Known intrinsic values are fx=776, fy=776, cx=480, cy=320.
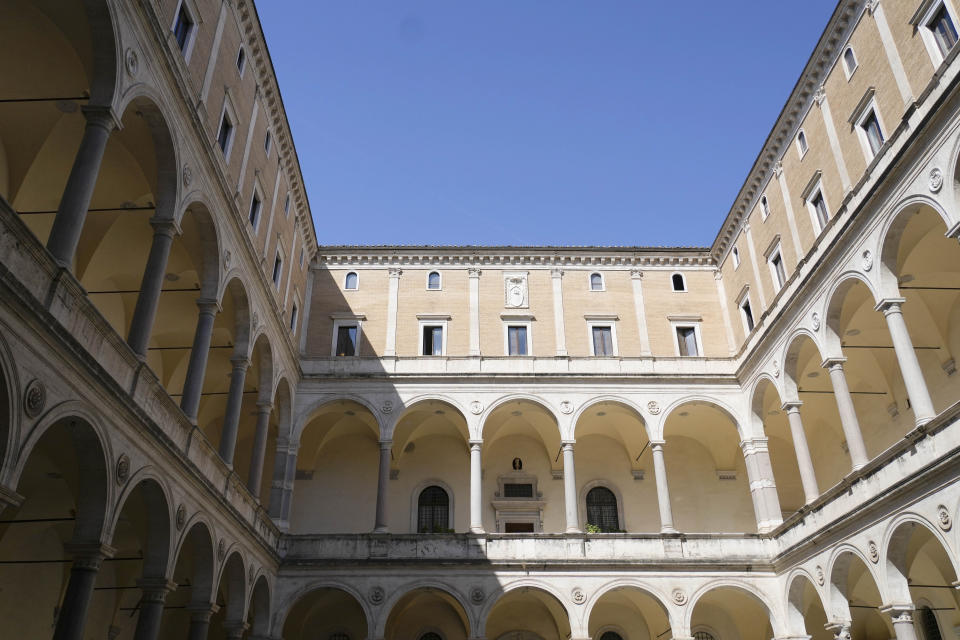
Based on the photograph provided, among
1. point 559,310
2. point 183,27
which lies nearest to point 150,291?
point 183,27

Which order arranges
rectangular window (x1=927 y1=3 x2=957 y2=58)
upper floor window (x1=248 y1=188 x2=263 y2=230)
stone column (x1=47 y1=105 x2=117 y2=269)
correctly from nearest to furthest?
stone column (x1=47 y1=105 x2=117 y2=269), rectangular window (x1=927 y1=3 x2=957 y2=58), upper floor window (x1=248 y1=188 x2=263 y2=230)

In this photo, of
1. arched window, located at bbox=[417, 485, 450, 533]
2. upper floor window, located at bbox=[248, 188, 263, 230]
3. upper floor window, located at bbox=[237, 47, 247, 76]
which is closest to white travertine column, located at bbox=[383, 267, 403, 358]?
arched window, located at bbox=[417, 485, 450, 533]

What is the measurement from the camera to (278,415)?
23.3 m

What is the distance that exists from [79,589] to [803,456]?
16.3m

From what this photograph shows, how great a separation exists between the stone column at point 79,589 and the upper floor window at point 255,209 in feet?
32.0

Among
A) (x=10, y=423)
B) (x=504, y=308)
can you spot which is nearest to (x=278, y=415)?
(x=504, y=308)

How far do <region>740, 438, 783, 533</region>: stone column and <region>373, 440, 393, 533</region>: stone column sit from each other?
10.3 metres

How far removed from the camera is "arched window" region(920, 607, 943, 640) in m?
19.5

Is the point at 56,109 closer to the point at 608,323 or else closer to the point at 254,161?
the point at 254,161

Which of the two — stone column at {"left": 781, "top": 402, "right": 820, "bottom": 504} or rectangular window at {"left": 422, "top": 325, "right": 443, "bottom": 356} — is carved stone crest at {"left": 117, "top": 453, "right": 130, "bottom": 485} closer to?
rectangular window at {"left": 422, "top": 325, "right": 443, "bottom": 356}

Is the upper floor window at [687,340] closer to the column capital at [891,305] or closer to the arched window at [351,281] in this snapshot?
the column capital at [891,305]

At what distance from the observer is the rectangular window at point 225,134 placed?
16500 millimetres

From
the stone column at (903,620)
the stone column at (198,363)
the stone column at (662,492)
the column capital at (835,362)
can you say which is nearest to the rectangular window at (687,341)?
the stone column at (662,492)

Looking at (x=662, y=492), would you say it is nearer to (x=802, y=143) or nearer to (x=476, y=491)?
(x=476, y=491)
